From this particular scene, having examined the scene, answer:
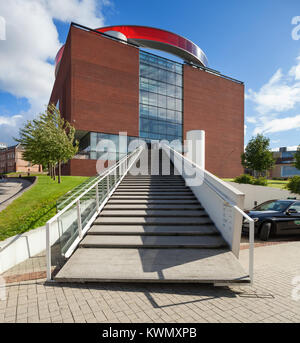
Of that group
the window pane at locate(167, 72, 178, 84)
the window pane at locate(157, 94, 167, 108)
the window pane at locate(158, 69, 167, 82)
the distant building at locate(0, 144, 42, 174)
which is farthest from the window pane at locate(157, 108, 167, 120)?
the distant building at locate(0, 144, 42, 174)

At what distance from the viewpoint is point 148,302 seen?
2.93 m

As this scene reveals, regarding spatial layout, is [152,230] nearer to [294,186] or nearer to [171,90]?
[294,186]

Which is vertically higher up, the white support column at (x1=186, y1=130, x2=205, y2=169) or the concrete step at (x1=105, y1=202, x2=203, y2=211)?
the white support column at (x1=186, y1=130, x2=205, y2=169)

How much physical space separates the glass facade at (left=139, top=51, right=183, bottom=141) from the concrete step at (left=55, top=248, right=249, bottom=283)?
26.0 meters

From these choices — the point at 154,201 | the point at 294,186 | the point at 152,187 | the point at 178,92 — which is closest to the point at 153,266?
the point at 154,201

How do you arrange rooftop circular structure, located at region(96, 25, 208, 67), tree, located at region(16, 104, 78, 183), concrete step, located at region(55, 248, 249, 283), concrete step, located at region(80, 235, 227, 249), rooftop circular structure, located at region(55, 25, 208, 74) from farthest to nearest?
rooftop circular structure, located at region(96, 25, 208, 67) → rooftop circular structure, located at region(55, 25, 208, 74) → tree, located at region(16, 104, 78, 183) → concrete step, located at region(80, 235, 227, 249) → concrete step, located at region(55, 248, 249, 283)

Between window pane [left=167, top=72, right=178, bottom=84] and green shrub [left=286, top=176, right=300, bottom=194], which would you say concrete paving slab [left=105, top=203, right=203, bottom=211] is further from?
window pane [left=167, top=72, right=178, bottom=84]

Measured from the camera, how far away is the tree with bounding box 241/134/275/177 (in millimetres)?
23547

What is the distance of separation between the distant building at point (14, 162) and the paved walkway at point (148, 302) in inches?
2845

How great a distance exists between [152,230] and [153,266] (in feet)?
4.24

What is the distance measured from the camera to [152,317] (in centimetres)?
262

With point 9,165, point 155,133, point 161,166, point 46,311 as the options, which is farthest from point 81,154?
point 9,165

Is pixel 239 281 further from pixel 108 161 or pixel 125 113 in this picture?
pixel 125 113

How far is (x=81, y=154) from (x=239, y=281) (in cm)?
2405
